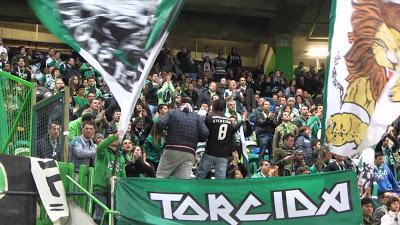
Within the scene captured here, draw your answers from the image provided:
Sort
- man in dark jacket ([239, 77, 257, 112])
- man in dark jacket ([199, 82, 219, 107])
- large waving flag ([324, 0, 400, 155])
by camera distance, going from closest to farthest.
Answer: large waving flag ([324, 0, 400, 155]) → man in dark jacket ([199, 82, 219, 107]) → man in dark jacket ([239, 77, 257, 112])

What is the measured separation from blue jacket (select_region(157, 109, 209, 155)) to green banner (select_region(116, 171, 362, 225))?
2.54 m

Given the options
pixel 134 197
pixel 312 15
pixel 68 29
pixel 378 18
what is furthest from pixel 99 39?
pixel 312 15

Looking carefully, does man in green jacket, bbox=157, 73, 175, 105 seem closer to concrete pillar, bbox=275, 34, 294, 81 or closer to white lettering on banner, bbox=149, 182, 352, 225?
white lettering on banner, bbox=149, 182, 352, 225

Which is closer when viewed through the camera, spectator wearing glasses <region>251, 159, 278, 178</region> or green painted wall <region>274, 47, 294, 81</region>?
spectator wearing glasses <region>251, 159, 278, 178</region>

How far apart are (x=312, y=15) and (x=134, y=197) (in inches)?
802

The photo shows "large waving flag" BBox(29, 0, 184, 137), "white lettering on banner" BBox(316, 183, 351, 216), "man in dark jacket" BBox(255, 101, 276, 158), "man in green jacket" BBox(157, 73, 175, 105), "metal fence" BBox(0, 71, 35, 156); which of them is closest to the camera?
"large waving flag" BBox(29, 0, 184, 137)

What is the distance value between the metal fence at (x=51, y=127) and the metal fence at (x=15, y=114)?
200mm

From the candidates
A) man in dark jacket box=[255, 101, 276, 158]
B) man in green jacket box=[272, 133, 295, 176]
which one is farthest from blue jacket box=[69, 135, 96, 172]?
man in dark jacket box=[255, 101, 276, 158]

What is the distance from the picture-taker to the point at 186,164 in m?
9.55

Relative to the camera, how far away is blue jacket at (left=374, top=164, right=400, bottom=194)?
1292 cm

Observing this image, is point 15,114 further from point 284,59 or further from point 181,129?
point 284,59

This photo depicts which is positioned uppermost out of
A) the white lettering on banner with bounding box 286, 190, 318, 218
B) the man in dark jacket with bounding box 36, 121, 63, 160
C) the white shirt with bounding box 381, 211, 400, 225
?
the man in dark jacket with bounding box 36, 121, 63, 160

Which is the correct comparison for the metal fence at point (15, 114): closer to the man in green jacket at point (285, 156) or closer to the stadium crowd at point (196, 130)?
the stadium crowd at point (196, 130)

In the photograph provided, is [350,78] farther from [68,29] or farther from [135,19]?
[68,29]
